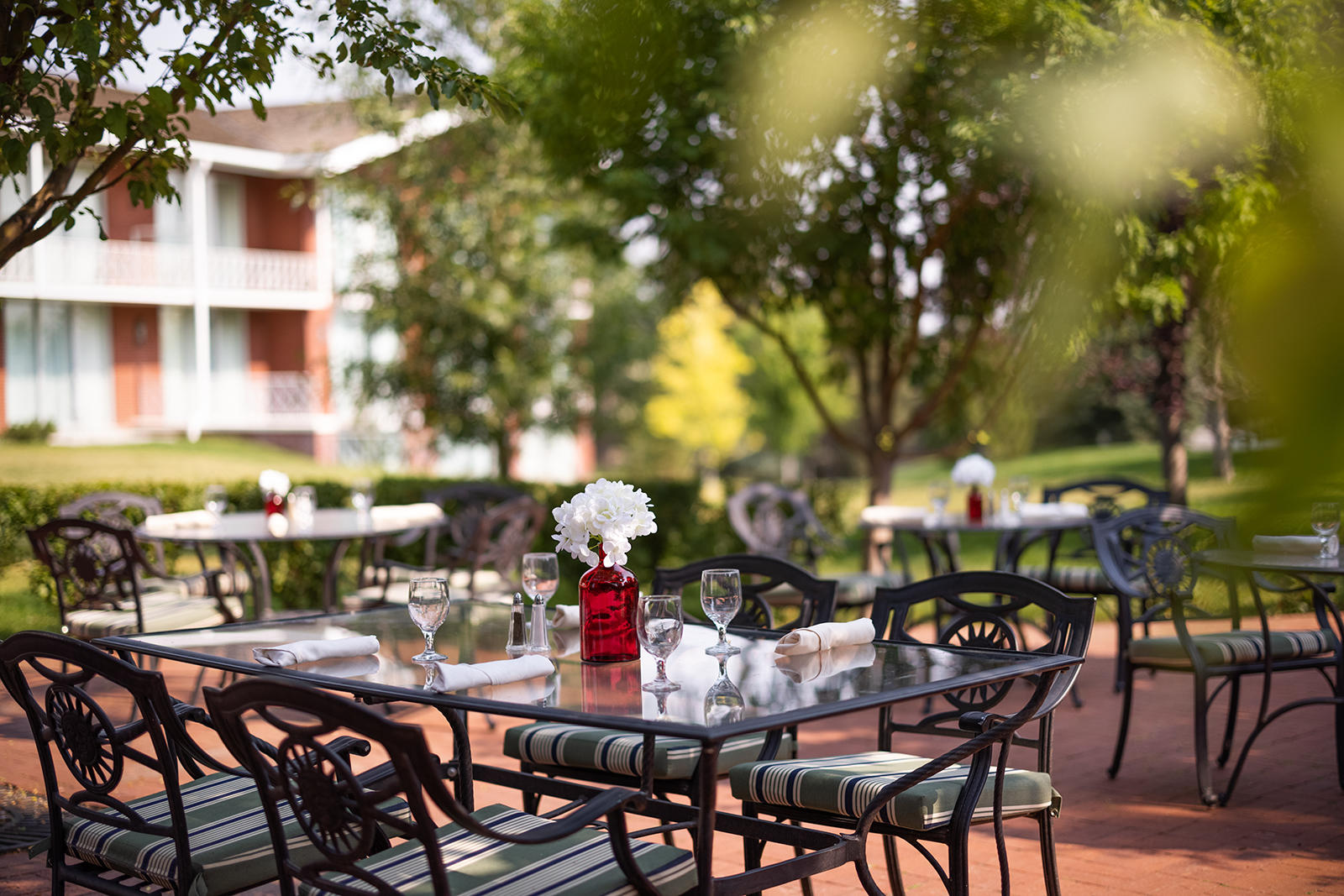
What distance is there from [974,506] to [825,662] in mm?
3895

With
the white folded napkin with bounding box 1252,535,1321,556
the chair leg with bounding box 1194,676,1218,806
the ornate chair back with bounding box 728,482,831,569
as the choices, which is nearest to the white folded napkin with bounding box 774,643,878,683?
the chair leg with bounding box 1194,676,1218,806

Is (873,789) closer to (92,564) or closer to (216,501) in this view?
(92,564)

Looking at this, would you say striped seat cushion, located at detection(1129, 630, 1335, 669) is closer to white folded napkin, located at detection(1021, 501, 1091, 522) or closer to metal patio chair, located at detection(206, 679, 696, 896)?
white folded napkin, located at detection(1021, 501, 1091, 522)

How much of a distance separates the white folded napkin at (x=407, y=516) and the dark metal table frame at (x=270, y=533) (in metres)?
0.02

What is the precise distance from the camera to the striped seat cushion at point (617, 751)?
12.4ft

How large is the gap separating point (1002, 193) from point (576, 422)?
309 inches

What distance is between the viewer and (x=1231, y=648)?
5020 mm

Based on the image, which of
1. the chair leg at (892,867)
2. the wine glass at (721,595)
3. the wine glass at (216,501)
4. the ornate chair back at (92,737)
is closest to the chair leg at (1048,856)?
the chair leg at (892,867)

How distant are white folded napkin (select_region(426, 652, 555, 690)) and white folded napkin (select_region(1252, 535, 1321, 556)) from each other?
2.45m

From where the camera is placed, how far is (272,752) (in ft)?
8.82

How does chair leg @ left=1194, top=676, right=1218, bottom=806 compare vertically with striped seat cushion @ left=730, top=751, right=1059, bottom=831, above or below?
below

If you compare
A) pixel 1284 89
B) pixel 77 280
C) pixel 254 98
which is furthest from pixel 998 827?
pixel 77 280

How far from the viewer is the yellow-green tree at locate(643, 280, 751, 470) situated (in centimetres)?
2786

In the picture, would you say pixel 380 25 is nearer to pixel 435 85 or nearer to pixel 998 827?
pixel 435 85
